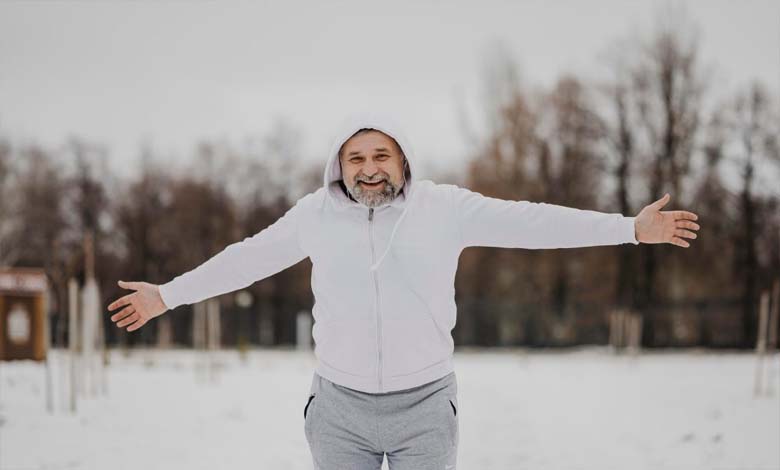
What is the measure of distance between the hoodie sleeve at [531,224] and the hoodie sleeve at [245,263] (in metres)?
0.61

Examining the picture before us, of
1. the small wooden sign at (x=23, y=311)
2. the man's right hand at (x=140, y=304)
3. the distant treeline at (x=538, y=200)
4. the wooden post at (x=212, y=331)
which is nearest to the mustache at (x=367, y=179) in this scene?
the man's right hand at (x=140, y=304)

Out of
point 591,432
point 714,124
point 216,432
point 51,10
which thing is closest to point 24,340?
point 216,432

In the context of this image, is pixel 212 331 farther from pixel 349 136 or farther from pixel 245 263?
pixel 349 136

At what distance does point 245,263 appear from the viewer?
3301mm

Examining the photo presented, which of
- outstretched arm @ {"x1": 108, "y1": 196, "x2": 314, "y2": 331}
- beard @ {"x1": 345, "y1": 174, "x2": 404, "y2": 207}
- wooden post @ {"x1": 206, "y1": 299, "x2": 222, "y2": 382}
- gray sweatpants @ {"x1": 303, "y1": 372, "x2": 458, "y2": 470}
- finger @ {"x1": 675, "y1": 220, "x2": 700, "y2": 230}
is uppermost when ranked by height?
beard @ {"x1": 345, "y1": 174, "x2": 404, "y2": 207}

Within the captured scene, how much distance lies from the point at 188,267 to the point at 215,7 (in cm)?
1792

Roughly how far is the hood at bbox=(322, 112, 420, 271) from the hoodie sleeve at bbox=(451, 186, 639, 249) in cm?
18

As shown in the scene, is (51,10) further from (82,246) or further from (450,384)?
(82,246)

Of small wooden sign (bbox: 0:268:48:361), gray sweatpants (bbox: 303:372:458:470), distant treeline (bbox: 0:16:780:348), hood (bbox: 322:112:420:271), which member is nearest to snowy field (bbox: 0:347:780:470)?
small wooden sign (bbox: 0:268:48:361)

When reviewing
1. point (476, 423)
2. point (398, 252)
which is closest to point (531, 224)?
point (398, 252)

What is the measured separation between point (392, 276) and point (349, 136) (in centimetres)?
54

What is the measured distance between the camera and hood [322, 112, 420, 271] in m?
3.04

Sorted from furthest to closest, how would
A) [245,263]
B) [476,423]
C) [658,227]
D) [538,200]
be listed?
[538,200] < [476,423] < [245,263] < [658,227]

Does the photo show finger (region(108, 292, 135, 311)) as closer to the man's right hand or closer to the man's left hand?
the man's right hand
